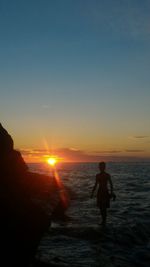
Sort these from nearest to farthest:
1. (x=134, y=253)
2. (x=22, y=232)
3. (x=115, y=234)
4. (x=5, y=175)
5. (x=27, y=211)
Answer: (x=22, y=232) → (x=27, y=211) → (x=134, y=253) → (x=115, y=234) → (x=5, y=175)

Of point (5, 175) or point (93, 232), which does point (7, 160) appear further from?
point (93, 232)

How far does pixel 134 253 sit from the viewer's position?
12.6 meters

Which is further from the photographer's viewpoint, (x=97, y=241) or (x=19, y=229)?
(x=97, y=241)

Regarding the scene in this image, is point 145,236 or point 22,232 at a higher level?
point 145,236

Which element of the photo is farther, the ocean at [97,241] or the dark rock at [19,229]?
the ocean at [97,241]

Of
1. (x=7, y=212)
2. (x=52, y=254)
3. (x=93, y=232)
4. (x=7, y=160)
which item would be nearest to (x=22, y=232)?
(x=7, y=212)

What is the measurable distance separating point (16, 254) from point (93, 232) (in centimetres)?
769

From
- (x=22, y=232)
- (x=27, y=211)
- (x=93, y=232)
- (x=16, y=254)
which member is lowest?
(x=16, y=254)

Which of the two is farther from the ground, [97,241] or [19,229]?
[97,241]

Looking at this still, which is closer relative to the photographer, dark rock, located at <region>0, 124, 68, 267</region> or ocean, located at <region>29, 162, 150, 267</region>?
dark rock, located at <region>0, 124, 68, 267</region>

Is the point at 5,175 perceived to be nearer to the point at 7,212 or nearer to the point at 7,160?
the point at 7,160

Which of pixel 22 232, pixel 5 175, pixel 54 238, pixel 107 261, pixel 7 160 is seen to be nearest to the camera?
pixel 22 232

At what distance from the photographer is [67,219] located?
1925cm

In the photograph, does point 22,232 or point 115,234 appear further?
point 115,234
